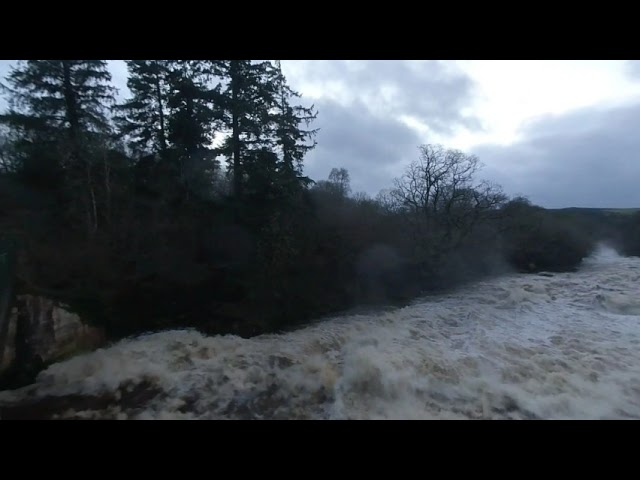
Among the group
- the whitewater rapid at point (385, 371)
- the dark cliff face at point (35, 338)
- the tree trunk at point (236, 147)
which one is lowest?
the whitewater rapid at point (385, 371)

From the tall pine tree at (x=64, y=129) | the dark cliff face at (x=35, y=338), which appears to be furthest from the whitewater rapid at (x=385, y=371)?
the tall pine tree at (x=64, y=129)

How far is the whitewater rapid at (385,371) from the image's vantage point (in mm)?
6816

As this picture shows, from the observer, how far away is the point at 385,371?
314 inches

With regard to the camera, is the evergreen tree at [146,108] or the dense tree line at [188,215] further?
the evergreen tree at [146,108]

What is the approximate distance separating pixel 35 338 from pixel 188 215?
27.0 ft

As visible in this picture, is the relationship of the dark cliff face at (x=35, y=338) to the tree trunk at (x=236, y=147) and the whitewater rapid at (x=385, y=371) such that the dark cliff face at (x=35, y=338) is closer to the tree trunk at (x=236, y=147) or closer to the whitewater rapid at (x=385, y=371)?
the whitewater rapid at (x=385, y=371)

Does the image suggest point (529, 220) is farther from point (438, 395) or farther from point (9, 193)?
point (9, 193)

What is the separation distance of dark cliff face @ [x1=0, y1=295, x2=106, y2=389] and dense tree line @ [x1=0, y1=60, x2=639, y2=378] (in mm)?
823

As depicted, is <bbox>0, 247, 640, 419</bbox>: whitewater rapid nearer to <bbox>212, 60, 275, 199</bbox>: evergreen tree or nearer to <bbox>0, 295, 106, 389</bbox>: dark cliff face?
<bbox>0, 295, 106, 389</bbox>: dark cliff face

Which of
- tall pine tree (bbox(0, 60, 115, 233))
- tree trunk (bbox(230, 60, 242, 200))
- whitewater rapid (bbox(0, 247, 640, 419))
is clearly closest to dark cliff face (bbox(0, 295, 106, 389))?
whitewater rapid (bbox(0, 247, 640, 419))

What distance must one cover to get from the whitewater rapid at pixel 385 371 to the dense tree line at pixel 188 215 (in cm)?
241

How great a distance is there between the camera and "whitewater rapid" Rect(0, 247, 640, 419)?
6.82 metres
